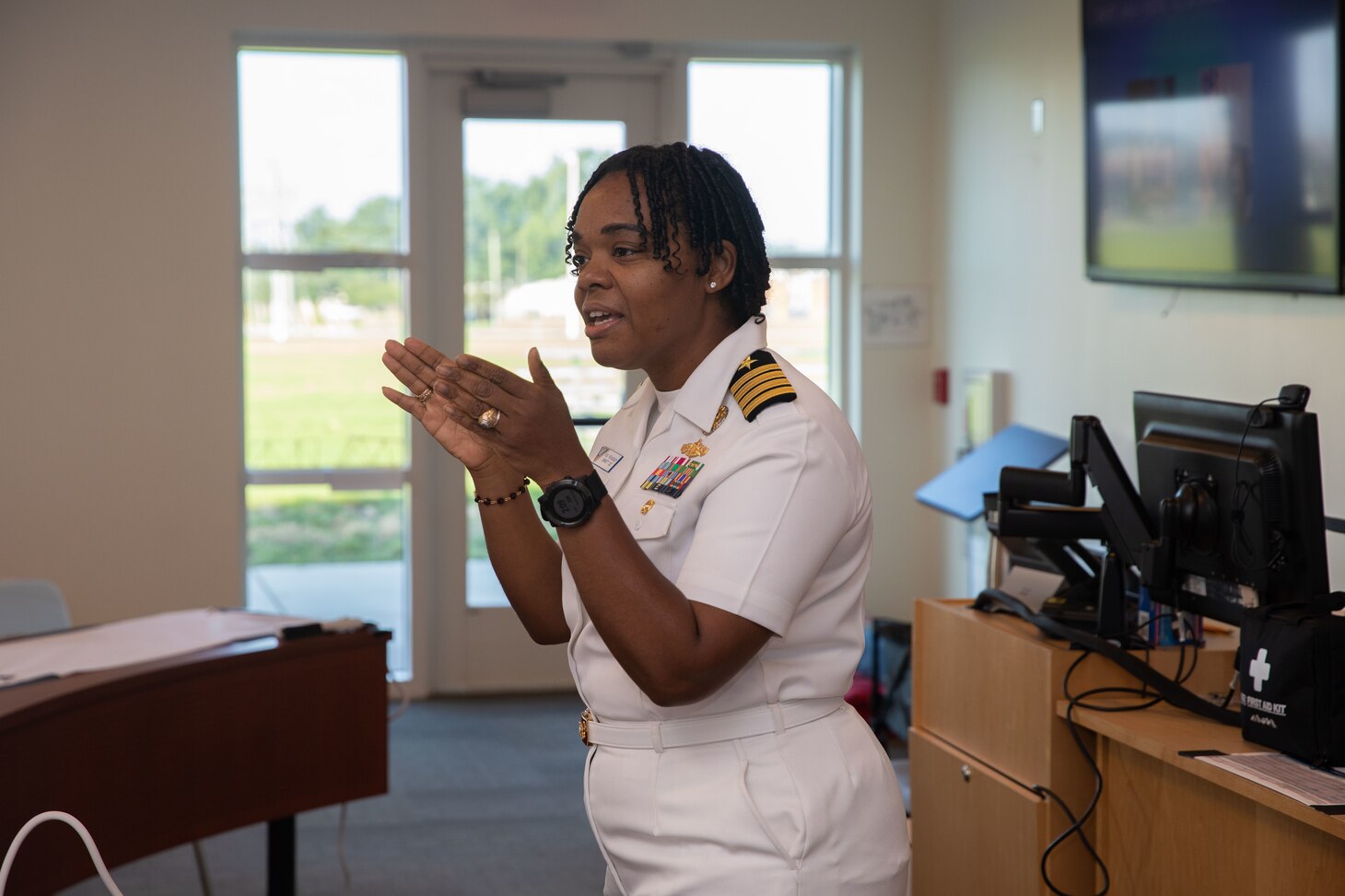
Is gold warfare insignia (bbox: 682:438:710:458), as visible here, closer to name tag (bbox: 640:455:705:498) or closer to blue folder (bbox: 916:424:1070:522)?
name tag (bbox: 640:455:705:498)

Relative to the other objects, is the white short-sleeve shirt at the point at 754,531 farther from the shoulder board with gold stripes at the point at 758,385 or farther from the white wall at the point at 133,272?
the white wall at the point at 133,272

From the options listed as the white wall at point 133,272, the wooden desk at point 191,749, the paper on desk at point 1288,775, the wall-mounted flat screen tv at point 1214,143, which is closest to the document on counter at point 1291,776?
the paper on desk at point 1288,775

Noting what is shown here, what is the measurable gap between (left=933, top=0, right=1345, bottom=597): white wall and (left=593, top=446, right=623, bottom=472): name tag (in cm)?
201

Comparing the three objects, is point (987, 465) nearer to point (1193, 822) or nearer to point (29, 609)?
point (1193, 822)

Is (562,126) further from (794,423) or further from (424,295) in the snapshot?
(794,423)

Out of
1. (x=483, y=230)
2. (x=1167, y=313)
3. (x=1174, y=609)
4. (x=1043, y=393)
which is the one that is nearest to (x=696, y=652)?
(x=1174, y=609)

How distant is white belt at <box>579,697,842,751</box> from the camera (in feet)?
4.66

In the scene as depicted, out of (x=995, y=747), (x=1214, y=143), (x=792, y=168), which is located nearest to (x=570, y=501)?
(x=995, y=747)

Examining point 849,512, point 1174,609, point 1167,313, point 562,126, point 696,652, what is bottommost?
point 1174,609

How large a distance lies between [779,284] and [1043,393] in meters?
1.56

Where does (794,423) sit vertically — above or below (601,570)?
above

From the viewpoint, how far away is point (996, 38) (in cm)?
493

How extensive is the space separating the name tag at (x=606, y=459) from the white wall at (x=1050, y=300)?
6.58ft

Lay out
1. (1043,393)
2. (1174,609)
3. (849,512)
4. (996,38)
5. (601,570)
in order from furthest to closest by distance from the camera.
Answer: (996,38) < (1043,393) < (1174,609) < (849,512) < (601,570)
